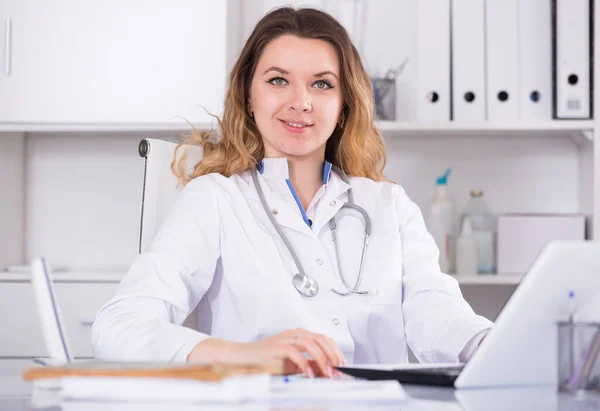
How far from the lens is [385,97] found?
2.40m

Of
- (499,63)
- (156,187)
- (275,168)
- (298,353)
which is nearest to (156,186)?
(156,187)

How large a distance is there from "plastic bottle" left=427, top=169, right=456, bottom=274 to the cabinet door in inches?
32.0

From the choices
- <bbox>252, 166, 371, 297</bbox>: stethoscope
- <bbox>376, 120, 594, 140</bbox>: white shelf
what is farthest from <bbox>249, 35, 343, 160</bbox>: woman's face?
<bbox>376, 120, 594, 140</bbox>: white shelf

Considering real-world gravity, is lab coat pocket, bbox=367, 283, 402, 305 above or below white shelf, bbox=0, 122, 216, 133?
below

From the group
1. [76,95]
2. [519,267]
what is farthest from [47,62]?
[519,267]

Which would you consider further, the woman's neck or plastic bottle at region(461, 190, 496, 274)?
plastic bottle at region(461, 190, 496, 274)

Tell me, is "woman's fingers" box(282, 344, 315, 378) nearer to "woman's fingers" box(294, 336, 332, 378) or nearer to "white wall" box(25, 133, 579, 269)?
"woman's fingers" box(294, 336, 332, 378)

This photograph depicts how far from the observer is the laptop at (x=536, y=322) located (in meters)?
0.85

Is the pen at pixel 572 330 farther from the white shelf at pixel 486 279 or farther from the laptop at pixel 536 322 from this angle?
the white shelf at pixel 486 279

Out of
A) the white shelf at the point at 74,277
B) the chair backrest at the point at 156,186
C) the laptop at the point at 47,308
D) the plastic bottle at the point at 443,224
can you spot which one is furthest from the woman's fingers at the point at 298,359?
the plastic bottle at the point at 443,224

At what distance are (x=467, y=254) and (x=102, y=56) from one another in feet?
4.11

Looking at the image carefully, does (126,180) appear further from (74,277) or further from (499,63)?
(499,63)

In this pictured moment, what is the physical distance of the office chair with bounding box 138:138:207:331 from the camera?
163 centimetres

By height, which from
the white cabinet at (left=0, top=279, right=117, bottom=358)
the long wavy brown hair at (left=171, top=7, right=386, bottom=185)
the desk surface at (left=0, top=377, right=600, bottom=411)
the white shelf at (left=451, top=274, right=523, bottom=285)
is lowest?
the white cabinet at (left=0, top=279, right=117, bottom=358)
